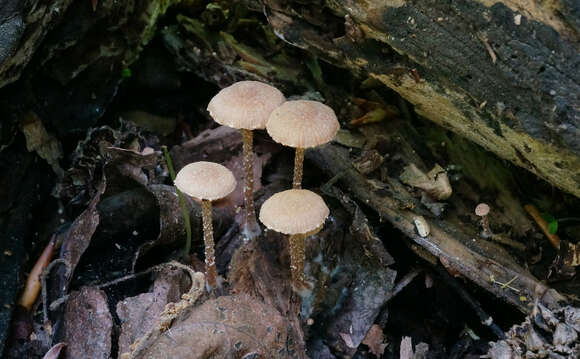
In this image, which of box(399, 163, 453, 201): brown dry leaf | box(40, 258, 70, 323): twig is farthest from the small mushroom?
box(40, 258, 70, 323): twig

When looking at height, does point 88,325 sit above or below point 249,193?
below

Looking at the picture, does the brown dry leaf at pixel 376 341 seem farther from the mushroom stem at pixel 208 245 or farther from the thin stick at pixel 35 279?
the thin stick at pixel 35 279

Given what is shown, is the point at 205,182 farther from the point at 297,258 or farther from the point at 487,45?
the point at 487,45

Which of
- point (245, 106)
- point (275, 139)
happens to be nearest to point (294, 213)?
point (275, 139)

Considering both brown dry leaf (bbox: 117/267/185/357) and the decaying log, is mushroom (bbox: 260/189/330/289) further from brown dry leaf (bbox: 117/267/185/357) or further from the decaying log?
the decaying log

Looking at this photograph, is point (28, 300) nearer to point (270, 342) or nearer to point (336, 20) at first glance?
point (270, 342)

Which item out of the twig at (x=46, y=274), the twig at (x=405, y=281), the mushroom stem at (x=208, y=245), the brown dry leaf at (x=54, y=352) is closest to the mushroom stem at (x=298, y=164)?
the mushroom stem at (x=208, y=245)
